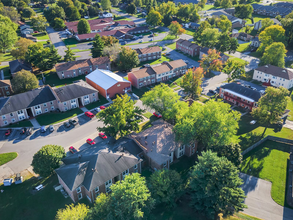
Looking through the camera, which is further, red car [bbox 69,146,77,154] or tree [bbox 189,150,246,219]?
red car [bbox 69,146,77,154]

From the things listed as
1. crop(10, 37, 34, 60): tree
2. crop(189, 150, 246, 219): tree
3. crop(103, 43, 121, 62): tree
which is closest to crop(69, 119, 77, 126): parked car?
crop(189, 150, 246, 219): tree

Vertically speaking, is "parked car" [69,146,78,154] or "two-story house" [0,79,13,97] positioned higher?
"two-story house" [0,79,13,97]

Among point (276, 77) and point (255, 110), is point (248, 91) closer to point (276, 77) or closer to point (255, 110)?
point (255, 110)

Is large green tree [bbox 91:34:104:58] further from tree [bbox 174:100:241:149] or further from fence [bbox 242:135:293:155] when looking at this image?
fence [bbox 242:135:293:155]

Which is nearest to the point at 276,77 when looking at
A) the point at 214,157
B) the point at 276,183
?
the point at 276,183

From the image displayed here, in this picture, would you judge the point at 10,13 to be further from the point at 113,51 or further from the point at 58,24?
the point at 113,51

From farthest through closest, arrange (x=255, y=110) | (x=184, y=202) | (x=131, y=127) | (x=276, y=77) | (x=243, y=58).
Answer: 1. (x=243, y=58)
2. (x=276, y=77)
3. (x=255, y=110)
4. (x=131, y=127)
5. (x=184, y=202)
